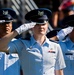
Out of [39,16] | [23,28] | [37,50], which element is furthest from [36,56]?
[39,16]

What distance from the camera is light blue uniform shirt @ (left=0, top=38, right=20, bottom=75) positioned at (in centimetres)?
792

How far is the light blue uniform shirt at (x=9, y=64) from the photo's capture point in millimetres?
7918

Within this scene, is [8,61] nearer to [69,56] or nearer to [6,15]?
[6,15]

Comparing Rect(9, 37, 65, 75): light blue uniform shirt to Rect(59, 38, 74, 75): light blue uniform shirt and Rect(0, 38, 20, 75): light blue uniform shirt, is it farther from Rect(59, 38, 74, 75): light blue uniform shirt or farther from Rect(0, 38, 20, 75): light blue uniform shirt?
Rect(59, 38, 74, 75): light blue uniform shirt

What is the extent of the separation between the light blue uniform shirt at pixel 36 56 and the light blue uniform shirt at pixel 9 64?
0.26 meters

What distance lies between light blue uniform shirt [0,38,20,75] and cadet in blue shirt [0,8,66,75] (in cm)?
25

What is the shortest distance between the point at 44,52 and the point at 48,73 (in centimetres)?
31

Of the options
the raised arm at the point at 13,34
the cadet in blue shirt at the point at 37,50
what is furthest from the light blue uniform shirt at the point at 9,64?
the raised arm at the point at 13,34

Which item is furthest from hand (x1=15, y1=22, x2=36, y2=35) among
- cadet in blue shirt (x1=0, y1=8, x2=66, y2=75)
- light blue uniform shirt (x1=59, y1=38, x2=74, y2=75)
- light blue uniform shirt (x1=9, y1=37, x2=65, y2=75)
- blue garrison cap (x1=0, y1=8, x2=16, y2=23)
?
light blue uniform shirt (x1=59, y1=38, x2=74, y2=75)

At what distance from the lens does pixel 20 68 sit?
7.91 metres

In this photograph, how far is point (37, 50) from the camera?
7688 mm

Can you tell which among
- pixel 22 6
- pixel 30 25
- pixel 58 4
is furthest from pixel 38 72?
pixel 58 4

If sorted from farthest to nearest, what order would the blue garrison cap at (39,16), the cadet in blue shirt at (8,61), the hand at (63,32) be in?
the hand at (63,32) → the cadet in blue shirt at (8,61) → the blue garrison cap at (39,16)

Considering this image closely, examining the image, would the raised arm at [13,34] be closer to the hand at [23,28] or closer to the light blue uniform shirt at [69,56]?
the hand at [23,28]
